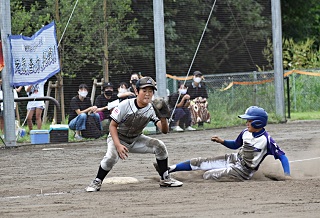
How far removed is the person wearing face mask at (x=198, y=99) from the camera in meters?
21.9

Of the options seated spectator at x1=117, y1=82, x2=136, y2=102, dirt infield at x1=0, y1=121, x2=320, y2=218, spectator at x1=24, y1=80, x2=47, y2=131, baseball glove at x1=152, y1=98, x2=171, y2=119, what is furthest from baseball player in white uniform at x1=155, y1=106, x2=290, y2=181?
spectator at x1=24, y1=80, x2=47, y2=131

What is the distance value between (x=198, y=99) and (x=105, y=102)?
383 cm

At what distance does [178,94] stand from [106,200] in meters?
13.1

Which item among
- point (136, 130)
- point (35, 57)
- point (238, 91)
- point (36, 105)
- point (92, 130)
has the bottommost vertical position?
point (92, 130)

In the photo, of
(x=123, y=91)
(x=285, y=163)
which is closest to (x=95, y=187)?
(x=285, y=163)

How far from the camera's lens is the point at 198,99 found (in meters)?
22.2

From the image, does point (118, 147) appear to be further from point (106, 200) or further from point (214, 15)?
point (214, 15)

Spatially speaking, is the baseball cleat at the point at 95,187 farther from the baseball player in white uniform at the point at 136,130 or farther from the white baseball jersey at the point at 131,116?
the white baseball jersey at the point at 131,116

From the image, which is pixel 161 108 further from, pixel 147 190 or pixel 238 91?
pixel 238 91

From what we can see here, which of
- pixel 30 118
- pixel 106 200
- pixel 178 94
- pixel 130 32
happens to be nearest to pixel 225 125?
pixel 178 94

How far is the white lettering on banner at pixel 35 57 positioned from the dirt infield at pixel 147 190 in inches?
101

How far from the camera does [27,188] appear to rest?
10102mm

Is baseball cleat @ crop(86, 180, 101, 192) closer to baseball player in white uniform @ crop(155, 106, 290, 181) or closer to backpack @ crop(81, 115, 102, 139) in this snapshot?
baseball player in white uniform @ crop(155, 106, 290, 181)

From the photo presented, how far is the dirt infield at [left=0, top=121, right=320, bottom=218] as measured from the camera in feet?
23.6
